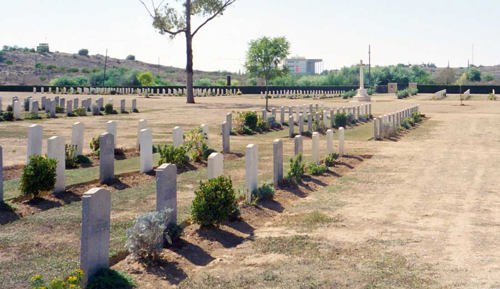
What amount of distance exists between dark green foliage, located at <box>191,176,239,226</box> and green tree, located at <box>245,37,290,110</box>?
107ft

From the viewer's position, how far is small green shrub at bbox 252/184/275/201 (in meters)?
12.0

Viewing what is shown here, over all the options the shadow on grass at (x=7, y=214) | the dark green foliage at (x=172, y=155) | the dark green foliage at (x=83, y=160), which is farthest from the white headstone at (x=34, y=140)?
the shadow on grass at (x=7, y=214)

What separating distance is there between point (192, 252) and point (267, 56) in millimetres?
34149

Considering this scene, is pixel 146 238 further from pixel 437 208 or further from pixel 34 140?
pixel 34 140

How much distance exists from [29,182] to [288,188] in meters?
5.23

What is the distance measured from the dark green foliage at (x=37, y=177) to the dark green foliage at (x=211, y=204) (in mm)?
3517

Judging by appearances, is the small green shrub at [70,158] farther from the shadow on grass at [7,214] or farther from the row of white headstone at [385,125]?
the row of white headstone at [385,125]

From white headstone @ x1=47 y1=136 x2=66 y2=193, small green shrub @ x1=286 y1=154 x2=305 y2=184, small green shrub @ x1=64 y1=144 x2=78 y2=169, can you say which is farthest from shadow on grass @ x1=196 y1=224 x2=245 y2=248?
small green shrub @ x1=64 y1=144 x2=78 y2=169

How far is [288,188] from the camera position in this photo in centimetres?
1347

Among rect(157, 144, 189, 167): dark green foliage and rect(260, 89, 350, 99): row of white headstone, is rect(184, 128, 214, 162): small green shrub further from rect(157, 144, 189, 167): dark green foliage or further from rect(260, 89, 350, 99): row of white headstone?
rect(260, 89, 350, 99): row of white headstone

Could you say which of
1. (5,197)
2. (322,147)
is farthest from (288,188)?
(322,147)

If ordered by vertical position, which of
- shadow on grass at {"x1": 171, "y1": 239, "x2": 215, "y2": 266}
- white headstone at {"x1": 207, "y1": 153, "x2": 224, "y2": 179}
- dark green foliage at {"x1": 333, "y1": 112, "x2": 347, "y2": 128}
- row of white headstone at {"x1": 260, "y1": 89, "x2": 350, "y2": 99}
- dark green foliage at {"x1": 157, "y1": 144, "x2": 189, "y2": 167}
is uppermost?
row of white headstone at {"x1": 260, "y1": 89, "x2": 350, "y2": 99}

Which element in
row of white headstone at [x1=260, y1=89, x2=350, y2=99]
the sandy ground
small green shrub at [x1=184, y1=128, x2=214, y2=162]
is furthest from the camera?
row of white headstone at [x1=260, y1=89, x2=350, y2=99]

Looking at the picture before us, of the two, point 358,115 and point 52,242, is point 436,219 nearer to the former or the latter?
point 52,242
